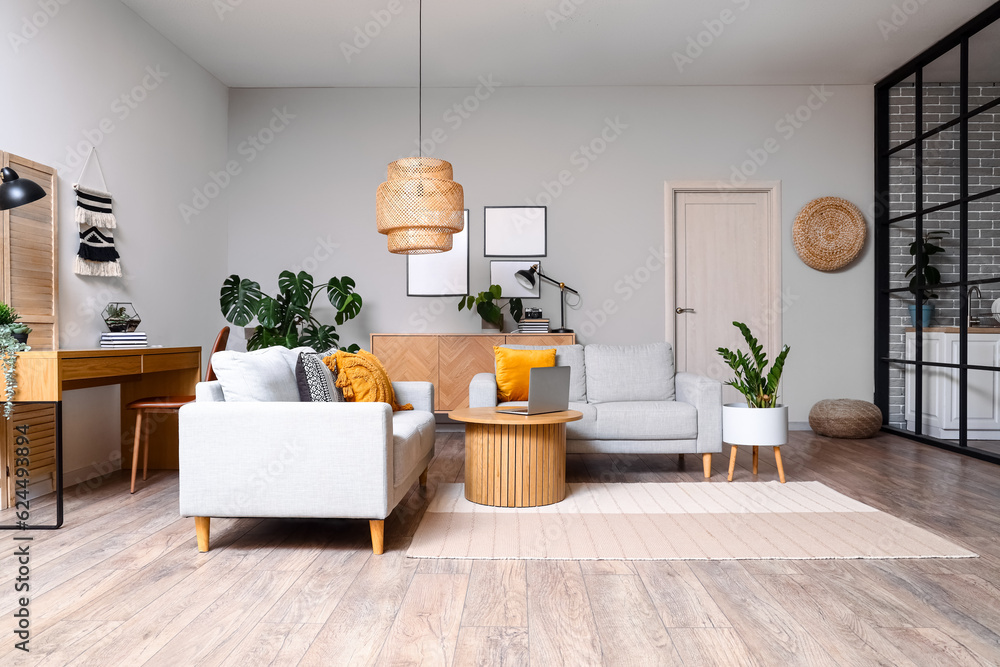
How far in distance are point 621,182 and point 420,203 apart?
2870mm

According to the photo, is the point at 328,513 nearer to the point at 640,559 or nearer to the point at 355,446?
the point at 355,446

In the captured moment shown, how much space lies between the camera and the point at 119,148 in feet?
13.9

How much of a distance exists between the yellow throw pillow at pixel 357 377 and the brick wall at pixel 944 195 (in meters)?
4.16

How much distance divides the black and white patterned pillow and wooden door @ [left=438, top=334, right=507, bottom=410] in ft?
7.51

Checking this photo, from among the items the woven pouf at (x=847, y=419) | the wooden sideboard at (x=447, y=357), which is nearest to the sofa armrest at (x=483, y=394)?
the wooden sideboard at (x=447, y=357)

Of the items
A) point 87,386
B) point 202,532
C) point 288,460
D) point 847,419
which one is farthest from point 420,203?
point 847,419

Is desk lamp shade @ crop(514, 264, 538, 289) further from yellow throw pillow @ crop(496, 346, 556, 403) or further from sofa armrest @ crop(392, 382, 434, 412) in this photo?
sofa armrest @ crop(392, 382, 434, 412)

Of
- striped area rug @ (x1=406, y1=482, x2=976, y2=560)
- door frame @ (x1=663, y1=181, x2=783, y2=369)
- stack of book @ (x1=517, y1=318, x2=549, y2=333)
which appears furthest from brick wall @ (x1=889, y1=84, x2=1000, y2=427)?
stack of book @ (x1=517, y1=318, x2=549, y2=333)

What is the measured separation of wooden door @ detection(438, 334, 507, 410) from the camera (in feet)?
17.5

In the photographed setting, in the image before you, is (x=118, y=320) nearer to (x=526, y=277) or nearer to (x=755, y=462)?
(x=526, y=277)

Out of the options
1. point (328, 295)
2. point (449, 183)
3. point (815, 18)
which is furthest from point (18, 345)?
point (815, 18)

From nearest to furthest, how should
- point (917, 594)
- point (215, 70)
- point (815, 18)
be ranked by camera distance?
point (917, 594) < point (815, 18) < point (215, 70)

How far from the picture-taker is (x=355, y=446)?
8.20 ft

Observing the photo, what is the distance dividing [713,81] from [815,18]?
1.20 metres
